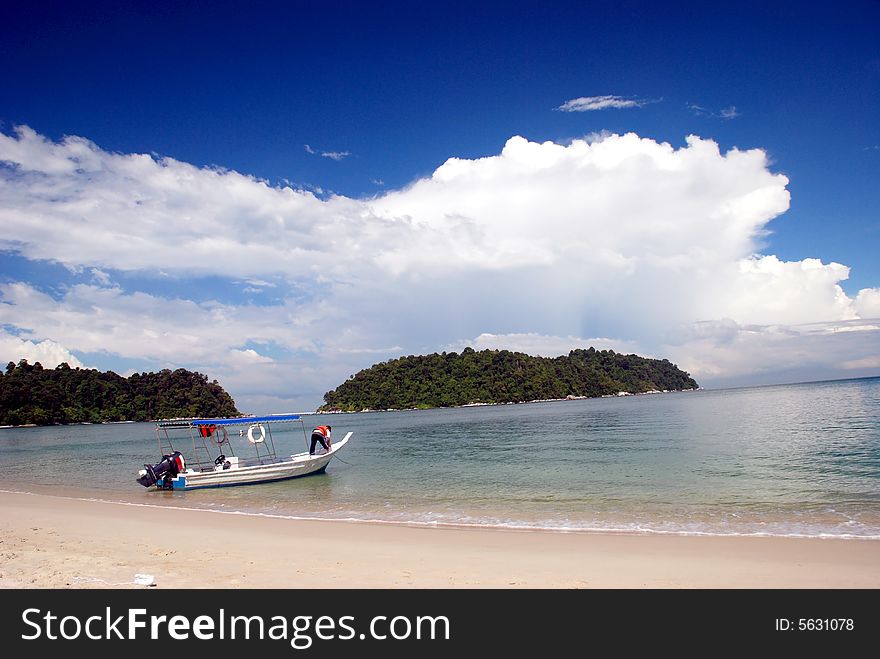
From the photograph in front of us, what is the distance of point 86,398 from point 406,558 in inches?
8067

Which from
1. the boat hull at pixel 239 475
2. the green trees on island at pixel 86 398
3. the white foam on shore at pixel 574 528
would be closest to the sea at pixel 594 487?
the white foam on shore at pixel 574 528

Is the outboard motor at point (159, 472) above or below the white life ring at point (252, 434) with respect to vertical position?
below

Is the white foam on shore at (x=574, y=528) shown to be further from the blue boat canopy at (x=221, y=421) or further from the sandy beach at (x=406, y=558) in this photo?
the blue boat canopy at (x=221, y=421)

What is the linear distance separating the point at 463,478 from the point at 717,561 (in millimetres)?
16360

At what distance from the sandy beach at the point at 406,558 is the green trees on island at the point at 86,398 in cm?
17957

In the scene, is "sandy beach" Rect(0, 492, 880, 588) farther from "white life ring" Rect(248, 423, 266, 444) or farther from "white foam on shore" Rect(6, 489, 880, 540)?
"white life ring" Rect(248, 423, 266, 444)

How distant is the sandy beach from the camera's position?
8961 millimetres

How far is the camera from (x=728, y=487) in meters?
19.9

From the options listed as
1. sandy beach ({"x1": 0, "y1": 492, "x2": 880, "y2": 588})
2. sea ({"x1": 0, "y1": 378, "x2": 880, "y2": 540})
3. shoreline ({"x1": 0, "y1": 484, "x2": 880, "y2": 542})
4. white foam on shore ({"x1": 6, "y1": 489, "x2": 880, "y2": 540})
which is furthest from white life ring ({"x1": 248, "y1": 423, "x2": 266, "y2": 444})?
sandy beach ({"x1": 0, "y1": 492, "x2": 880, "y2": 588})

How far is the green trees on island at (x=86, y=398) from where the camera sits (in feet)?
513

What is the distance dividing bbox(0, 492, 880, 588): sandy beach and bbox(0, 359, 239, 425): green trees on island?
589ft
